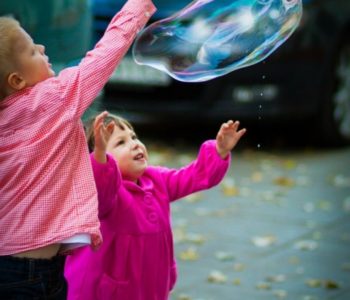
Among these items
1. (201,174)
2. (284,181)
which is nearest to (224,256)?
(284,181)

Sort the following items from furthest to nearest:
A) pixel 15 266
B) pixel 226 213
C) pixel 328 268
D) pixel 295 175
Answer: pixel 295 175 < pixel 226 213 < pixel 328 268 < pixel 15 266

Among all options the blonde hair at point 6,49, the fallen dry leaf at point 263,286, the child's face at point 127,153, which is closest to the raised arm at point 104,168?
the child's face at point 127,153

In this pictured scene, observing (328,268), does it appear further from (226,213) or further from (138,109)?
(138,109)

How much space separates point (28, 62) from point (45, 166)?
0.32 meters

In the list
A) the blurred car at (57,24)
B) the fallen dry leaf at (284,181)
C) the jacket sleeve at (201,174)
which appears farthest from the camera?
the fallen dry leaf at (284,181)

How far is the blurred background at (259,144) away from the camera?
16.7 ft

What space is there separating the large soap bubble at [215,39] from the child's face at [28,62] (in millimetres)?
607

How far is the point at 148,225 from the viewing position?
3486mm

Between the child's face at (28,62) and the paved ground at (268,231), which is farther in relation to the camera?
the paved ground at (268,231)

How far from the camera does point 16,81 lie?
3.08m

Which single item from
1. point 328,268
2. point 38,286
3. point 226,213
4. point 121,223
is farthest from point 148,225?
point 226,213

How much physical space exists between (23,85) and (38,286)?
0.61 meters

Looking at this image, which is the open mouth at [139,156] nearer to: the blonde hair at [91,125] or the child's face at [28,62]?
the blonde hair at [91,125]

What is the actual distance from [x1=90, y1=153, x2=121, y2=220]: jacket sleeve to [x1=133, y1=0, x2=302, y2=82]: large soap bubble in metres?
0.53
